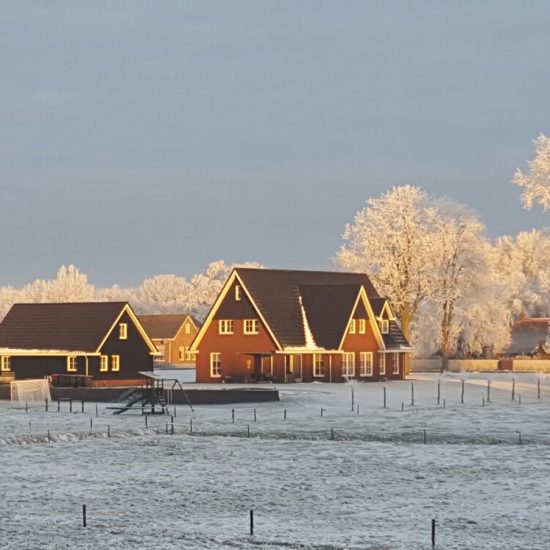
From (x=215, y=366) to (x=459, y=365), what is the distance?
114ft

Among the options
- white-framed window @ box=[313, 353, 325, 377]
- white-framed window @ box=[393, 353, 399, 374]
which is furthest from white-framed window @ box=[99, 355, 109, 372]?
white-framed window @ box=[393, 353, 399, 374]

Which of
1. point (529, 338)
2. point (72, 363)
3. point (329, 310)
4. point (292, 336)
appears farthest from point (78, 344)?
point (529, 338)

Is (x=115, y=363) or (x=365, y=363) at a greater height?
(x=115, y=363)

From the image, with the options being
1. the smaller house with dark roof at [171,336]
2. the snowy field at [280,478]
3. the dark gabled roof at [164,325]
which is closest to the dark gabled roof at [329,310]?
the snowy field at [280,478]

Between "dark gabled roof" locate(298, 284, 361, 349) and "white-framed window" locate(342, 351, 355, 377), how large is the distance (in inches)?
74.3

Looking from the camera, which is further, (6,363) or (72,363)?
(6,363)

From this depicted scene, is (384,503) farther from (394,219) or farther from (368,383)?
(394,219)

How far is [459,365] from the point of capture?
123 metres

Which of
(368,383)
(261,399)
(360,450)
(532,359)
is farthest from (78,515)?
(532,359)

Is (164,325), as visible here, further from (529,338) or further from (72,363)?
(72,363)

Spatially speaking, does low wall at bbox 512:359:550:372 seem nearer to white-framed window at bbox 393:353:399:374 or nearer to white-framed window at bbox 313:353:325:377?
white-framed window at bbox 393:353:399:374

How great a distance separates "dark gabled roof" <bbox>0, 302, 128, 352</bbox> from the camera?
306 ft

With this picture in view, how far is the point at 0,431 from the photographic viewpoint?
2069 inches

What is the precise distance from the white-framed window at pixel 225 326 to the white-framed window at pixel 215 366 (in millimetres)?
1747
